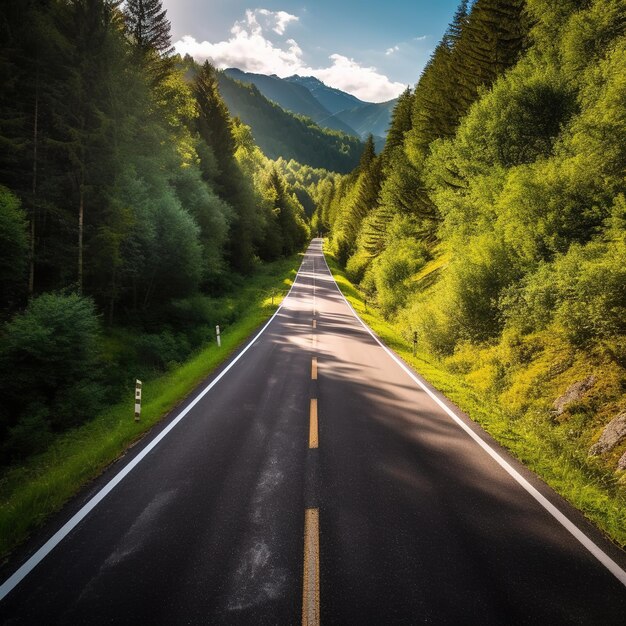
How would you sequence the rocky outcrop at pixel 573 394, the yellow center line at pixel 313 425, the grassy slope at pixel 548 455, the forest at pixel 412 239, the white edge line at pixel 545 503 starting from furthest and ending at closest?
the forest at pixel 412 239
the rocky outcrop at pixel 573 394
the yellow center line at pixel 313 425
the grassy slope at pixel 548 455
the white edge line at pixel 545 503

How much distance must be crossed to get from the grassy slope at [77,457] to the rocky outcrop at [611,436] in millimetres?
9549

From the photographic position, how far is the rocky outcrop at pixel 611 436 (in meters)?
6.81

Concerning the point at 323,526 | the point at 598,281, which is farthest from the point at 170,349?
the point at 598,281

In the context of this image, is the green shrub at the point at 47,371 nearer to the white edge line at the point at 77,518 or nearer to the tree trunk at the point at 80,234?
the white edge line at the point at 77,518

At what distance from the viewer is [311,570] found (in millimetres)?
3904

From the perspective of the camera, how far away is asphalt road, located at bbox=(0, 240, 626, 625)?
3.49 metres

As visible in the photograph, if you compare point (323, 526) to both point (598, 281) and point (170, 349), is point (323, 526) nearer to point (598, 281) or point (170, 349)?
point (598, 281)

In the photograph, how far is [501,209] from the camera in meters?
13.7

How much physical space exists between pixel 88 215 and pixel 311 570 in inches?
696

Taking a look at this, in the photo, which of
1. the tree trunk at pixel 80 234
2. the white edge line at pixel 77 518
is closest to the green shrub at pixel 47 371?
the white edge line at pixel 77 518

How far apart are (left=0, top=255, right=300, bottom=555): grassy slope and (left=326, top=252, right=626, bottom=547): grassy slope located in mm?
7766

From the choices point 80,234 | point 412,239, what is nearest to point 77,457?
point 80,234

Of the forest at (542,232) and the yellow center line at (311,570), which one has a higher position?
the forest at (542,232)

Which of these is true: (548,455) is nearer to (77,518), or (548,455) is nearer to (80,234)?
(77,518)
